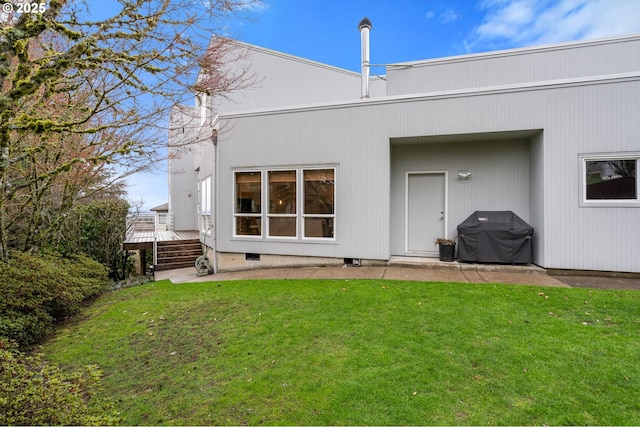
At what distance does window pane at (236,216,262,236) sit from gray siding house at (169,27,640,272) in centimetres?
4

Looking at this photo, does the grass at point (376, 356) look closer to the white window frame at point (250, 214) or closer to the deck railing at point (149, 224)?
the white window frame at point (250, 214)

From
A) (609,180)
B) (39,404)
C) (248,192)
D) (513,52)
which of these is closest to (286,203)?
(248,192)

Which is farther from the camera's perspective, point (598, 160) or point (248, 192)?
point (248, 192)

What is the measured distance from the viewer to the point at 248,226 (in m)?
9.05

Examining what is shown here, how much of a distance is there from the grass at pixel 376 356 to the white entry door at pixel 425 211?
2644 mm

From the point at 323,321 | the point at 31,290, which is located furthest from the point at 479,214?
the point at 31,290

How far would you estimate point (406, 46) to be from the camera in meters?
11.8

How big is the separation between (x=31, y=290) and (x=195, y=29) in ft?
16.8

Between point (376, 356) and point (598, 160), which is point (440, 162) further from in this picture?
point (376, 356)

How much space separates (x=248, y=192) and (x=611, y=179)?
8.55 meters

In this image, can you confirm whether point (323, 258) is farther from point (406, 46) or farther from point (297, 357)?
point (406, 46)

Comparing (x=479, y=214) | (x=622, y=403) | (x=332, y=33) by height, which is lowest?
(x=622, y=403)

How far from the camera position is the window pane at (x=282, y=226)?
28.1 feet

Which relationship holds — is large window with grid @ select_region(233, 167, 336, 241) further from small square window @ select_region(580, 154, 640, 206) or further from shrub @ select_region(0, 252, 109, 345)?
small square window @ select_region(580, 154, 640, 206)
